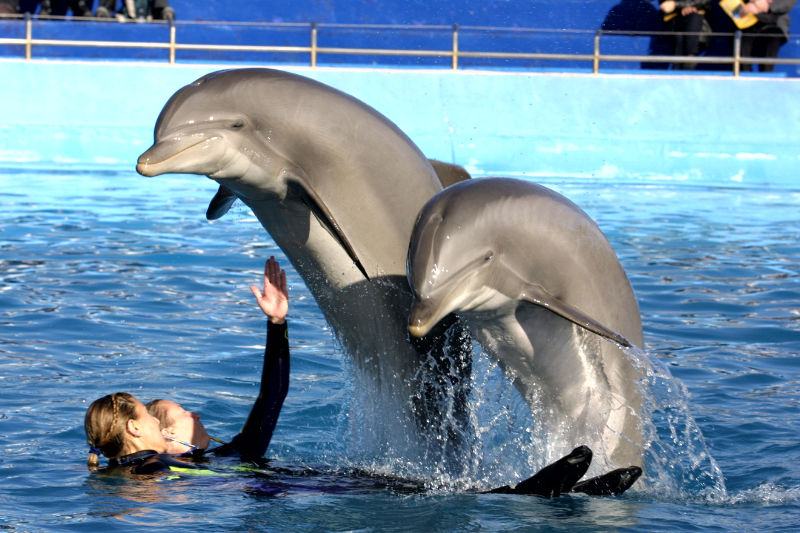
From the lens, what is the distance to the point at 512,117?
1761 cm

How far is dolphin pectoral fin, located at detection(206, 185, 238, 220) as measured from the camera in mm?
4883

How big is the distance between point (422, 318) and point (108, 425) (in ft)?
6.98

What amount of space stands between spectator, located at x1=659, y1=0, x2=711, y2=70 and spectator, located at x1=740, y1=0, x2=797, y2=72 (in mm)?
612

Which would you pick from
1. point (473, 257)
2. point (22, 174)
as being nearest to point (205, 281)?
point (473, 257)

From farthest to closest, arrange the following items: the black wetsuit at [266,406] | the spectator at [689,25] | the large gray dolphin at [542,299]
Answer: the spectator at [689,25], the black wetsuit at [266,406], the large gray dolphin at [542,299]

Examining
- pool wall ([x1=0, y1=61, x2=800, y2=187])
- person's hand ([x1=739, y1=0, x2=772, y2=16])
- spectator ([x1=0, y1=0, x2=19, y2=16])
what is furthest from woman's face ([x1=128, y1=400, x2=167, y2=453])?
person's hand ([x1=739, y1=0, x2=772, y2=16])

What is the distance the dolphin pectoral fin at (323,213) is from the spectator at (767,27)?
14300mm

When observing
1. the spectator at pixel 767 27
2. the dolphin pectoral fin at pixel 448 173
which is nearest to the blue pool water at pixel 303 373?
the dolphin pectoral fin at pixel 448 173

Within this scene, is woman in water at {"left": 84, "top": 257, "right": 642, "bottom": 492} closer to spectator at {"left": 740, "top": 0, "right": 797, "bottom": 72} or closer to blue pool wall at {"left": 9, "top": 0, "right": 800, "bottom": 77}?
blue pool wall at {"left": 9, "top": 0, "right": 800, "bottom": 77}

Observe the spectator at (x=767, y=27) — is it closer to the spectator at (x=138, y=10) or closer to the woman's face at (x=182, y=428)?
the spectator at (x=138, y=10)

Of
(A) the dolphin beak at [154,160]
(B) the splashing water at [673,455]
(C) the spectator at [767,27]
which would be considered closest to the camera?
(A) the dolphin beak at [154,160]

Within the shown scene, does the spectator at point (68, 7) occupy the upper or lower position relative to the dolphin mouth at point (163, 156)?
upper

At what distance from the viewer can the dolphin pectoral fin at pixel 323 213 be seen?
447 cm

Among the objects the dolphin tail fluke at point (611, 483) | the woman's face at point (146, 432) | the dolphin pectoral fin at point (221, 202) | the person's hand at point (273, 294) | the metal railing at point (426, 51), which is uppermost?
the metal railing at point (426, 51)
